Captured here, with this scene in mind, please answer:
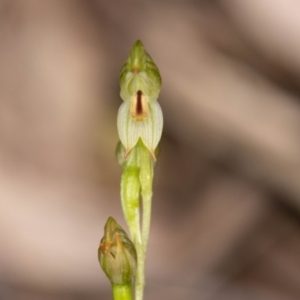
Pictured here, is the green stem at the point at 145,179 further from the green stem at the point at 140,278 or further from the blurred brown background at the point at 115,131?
the blurred brown background at the point at 115,131

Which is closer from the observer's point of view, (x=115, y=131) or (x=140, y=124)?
(x=140, y=124)

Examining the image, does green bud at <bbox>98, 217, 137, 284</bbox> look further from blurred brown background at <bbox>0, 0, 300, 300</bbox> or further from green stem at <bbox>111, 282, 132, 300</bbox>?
blurred brown background at <bbox>0, 0, 300, 300</bbox>

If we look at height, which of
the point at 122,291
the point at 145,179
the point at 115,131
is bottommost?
the point at 122,291

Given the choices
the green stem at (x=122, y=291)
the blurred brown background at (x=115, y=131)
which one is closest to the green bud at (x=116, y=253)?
the green stem at (x=122, y=291)

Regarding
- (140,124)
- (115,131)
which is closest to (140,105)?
(140,124)

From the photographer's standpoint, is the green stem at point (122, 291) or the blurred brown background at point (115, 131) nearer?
the green stem at point (122, 291)

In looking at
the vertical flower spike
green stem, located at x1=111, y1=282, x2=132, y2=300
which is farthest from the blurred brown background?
green stem, located at x1=111, y1=282, x2=132, y2=300

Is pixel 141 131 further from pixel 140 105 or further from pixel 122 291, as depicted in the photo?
pixel 122 291
